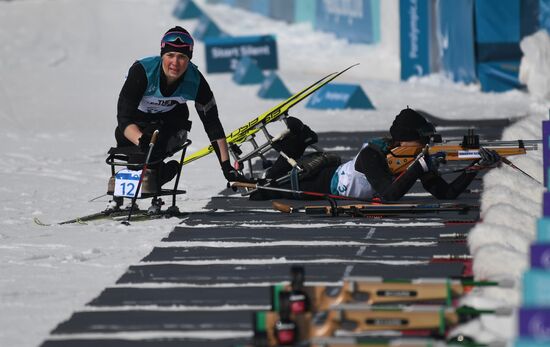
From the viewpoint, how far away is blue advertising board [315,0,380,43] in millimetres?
29516

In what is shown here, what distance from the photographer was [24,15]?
34.0 m

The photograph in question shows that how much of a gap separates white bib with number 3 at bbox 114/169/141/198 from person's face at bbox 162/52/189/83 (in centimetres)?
82

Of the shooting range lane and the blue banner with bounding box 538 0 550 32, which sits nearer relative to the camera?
the shooting range lane

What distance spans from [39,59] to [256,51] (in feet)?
13.7

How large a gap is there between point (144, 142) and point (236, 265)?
2.23m

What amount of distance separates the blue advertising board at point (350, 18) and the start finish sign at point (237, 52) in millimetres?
2621

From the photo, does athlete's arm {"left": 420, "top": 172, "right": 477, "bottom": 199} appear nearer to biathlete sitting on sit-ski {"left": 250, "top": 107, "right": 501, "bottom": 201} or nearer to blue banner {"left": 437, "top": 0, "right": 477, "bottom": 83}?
biathlete sitting on sit-ski {"left": 250, "top": 107, "right": 501, "bottom": 201}

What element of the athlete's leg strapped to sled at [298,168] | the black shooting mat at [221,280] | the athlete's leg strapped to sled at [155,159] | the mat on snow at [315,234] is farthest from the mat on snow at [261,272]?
the athlete's leg strapped to sled at [298,168]

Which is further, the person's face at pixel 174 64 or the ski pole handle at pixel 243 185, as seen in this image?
the ski pole handle at pixel 243 185

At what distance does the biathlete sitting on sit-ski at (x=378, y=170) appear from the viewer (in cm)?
1151

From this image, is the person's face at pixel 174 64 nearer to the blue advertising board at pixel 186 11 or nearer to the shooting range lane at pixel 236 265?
the shooting range lane at pixel 236 265

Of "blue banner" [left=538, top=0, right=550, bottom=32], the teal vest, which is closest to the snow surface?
"blue banner" [left=538, top=0, right=550, bottom=32]

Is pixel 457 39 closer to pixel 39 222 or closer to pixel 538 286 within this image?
pixel 39 222

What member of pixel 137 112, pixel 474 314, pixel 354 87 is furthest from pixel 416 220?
pixel 354 87
